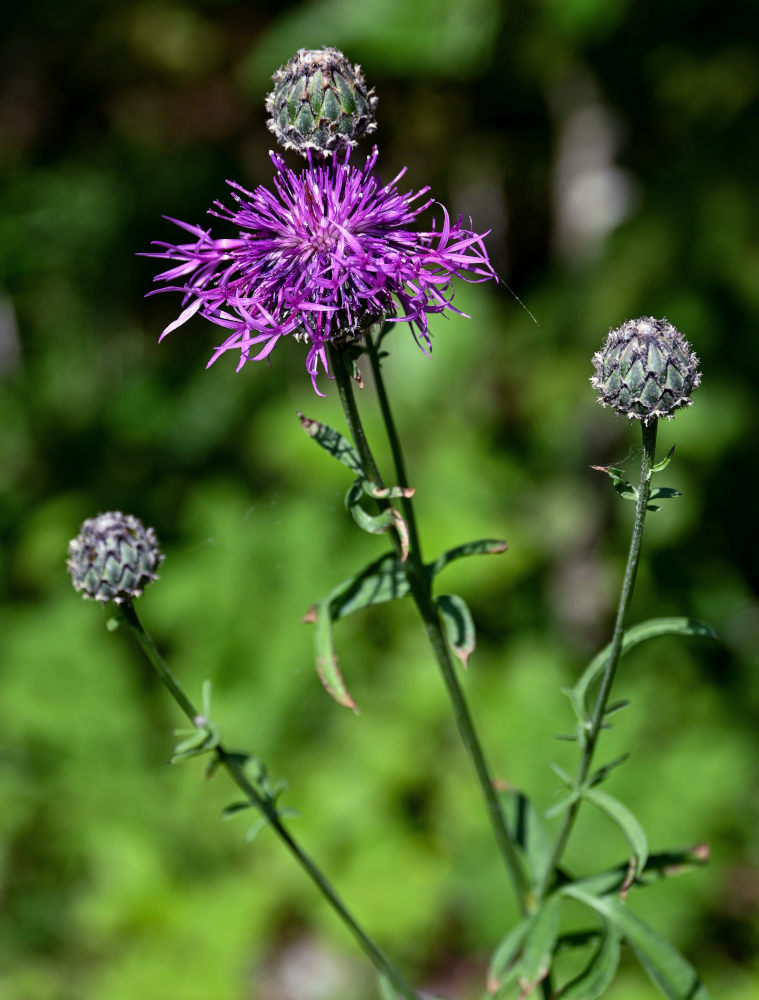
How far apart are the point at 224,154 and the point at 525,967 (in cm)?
676

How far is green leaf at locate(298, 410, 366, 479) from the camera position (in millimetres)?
1538

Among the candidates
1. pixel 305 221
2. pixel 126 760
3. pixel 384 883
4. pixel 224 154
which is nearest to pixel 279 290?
pixel 305 221

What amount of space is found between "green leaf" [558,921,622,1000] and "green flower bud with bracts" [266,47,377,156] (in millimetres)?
1380

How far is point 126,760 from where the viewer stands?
428 cm

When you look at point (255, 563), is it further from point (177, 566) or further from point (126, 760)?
point (126, 760)

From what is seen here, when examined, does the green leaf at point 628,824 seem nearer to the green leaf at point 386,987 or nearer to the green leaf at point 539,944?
the green leaf at point 539,944

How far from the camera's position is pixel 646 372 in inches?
55.2

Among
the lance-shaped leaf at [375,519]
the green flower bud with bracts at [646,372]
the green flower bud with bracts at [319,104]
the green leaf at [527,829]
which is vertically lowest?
the green leaf at [527,829]

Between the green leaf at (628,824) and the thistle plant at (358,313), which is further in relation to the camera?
the green leaf at (628,824)

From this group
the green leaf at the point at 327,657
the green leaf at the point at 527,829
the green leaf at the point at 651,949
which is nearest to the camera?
the green leaf at the point at 327,657

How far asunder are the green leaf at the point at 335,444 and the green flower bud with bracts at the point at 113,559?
425 mm

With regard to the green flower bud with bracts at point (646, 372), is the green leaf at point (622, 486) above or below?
below

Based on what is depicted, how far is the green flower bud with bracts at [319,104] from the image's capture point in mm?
1379

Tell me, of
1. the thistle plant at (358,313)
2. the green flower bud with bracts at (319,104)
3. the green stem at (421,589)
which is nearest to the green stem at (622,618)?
the thistle plant at (358,313)
